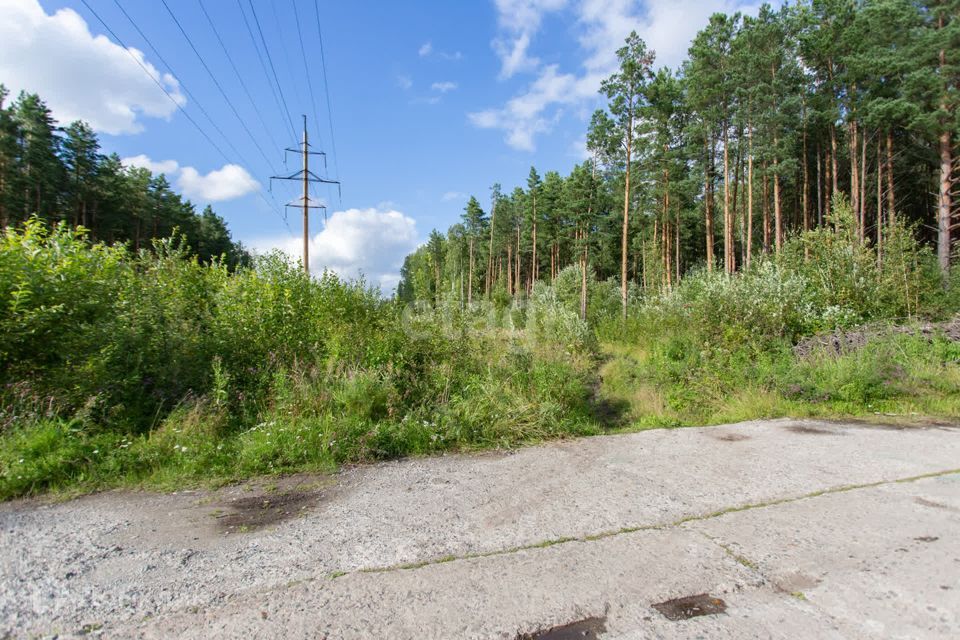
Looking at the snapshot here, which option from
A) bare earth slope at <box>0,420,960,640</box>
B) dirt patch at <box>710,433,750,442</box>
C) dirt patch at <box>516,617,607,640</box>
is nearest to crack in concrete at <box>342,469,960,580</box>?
bare earth slope at <box>0,420,960,640</box>

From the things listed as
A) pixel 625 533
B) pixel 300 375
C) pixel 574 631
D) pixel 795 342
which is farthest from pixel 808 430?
pixel 300 375

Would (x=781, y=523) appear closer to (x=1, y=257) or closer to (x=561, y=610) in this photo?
(x=561, y=610)

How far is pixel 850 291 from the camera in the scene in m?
11.0

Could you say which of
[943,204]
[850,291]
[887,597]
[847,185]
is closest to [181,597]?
[887,597]

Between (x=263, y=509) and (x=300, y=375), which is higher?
(x=300, y=375)

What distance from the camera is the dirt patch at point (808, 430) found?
17.2 feet

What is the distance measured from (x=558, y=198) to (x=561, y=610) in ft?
137

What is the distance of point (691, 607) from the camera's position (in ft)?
6.89

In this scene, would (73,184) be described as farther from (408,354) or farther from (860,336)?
(860,336)

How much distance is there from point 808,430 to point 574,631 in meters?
5.21

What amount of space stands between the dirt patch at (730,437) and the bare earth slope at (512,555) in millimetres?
899

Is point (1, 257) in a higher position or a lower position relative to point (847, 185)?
lower

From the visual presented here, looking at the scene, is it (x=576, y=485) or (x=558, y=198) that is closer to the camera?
(x=576, y=485)

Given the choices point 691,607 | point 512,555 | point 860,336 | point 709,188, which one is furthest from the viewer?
point 709,188
